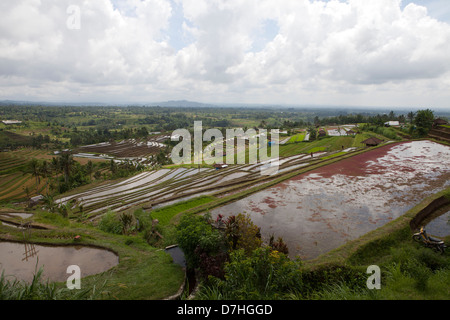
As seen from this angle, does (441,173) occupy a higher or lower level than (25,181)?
higher

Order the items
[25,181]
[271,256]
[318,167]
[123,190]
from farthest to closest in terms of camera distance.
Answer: [25,181], [123,190], [318,167], [271,256]

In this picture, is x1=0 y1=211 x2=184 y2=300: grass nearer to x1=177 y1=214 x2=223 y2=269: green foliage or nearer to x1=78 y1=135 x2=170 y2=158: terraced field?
x1=177 y1=214 x2=223 y2=269: green foliage

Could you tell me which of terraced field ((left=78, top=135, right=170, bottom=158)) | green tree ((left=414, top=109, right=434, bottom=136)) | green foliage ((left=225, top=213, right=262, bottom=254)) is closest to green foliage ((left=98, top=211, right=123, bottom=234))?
green foliage ((left=225, top=213, right=262, bottom=254))

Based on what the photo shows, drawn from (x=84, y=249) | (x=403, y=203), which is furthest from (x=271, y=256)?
(x=403, y=203)

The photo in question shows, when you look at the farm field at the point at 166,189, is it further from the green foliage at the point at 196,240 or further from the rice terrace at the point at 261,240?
the green foliage at the point at 196,240
